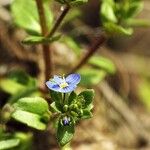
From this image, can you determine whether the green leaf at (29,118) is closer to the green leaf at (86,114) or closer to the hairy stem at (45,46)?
the green leaf at (86,114)

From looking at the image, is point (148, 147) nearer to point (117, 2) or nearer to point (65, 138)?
point (117, 2)

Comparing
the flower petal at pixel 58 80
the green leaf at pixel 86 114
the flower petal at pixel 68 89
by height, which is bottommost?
the green leaf at pixel 86 114

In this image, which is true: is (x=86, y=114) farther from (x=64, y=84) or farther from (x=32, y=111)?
(x=32, y=111)

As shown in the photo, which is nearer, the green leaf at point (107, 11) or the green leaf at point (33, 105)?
the green leaf at point (33, 105)

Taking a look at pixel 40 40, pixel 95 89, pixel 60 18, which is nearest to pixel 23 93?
pixel 40 40

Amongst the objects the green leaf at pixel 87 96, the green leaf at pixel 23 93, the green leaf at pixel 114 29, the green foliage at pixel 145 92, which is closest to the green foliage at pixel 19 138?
the green leaf at pixel 23 93

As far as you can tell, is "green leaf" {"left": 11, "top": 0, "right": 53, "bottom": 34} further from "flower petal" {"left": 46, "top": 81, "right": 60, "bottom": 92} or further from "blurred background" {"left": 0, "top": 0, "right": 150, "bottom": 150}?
"flower petal" {"left": 46, "top": 81, "right": 60, "bottom": 92}

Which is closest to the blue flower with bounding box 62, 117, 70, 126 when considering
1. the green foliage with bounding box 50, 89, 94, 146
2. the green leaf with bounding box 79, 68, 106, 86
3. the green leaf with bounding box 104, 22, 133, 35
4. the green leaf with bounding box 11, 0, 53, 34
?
the green foliage with bounding box 50, 89, 94, 146
